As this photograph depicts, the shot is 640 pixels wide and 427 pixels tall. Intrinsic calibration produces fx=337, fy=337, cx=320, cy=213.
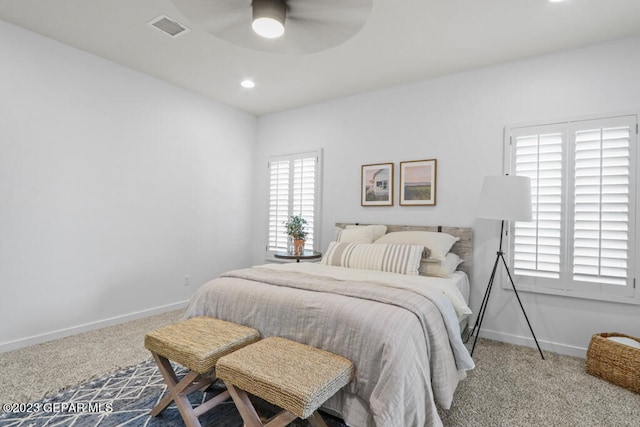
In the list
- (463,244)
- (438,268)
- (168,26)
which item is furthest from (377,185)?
(168,26)

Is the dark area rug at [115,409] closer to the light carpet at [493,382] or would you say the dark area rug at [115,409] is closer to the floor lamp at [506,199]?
the light carpet at [493,382]

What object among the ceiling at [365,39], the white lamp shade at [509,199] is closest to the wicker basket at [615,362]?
the white lamp shade at [509,199]

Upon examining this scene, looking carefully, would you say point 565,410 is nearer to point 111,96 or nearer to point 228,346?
point 228,346

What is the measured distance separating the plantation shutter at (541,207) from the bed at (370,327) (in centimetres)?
101

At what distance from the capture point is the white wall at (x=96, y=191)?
2.86 meters

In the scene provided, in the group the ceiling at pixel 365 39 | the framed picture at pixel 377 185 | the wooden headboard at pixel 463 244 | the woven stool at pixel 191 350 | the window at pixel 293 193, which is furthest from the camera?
the window at pixel 293 193

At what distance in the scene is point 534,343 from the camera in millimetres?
3035

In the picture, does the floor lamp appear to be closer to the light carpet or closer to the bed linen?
the light carpet

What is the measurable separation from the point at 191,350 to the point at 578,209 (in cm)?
316

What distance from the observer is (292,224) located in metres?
4.25

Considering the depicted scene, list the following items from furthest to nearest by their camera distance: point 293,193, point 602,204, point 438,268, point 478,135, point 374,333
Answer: point 293,193
point 478,135
point 438,268
point 602,204
point 374,333

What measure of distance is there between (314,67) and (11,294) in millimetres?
3415

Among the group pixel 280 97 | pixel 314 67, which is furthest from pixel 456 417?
pixel 280 97

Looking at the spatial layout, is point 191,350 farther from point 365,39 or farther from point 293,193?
point 293,193
